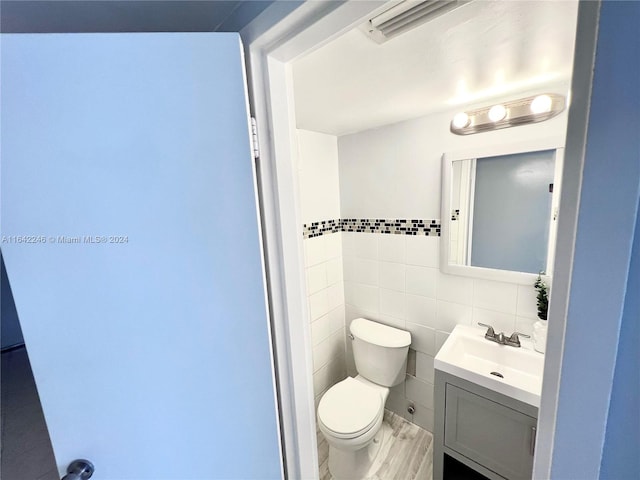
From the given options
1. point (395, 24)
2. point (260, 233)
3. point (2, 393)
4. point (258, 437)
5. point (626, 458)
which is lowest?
point (258, 437)

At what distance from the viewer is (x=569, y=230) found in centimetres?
38

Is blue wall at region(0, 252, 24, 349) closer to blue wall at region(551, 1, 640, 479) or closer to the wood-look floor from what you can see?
blue wall at region(551, 1, 640, 479)

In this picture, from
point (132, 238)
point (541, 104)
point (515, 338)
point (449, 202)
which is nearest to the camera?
point (132, 238)

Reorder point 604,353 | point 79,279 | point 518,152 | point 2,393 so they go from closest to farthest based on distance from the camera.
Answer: point 604,353
point 79,279
point 2,393
point 518,152

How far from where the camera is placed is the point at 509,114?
134 centimetres

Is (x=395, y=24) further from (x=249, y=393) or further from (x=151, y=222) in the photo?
(x=249, y=393)

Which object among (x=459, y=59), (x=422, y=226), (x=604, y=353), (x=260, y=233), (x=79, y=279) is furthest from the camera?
(x=422, y=226)

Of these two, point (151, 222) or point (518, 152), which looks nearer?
point (151, 222)

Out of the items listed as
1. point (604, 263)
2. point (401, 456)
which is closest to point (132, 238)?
point (604, 263)

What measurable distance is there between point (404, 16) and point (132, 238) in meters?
0.90

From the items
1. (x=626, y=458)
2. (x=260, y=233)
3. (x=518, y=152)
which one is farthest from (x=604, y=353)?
(x=518, y=152)

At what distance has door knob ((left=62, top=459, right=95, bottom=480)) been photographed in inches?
23.4

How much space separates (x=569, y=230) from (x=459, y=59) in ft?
2.90

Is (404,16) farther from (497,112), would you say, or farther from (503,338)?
(503,338)
